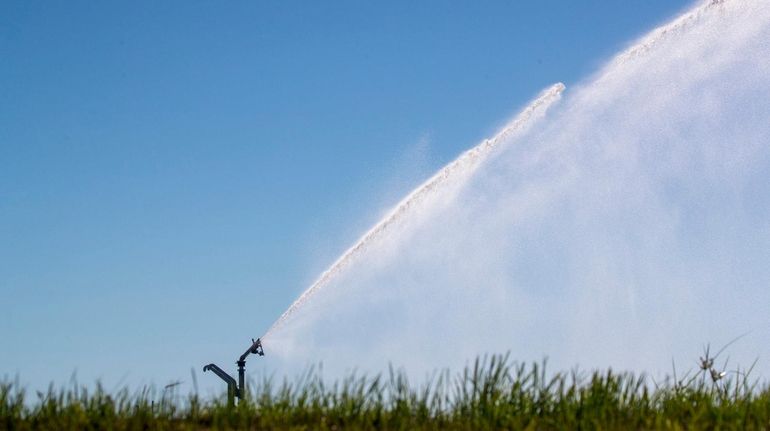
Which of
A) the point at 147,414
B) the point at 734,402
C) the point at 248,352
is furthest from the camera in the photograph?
the point at 248,352

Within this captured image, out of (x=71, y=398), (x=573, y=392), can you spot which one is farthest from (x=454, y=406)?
(x=71, y=398)

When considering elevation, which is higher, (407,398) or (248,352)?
(248,352)

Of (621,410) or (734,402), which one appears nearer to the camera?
(621,410)

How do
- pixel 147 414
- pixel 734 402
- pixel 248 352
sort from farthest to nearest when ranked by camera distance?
pixel 248 352, pixel 734 402, pixel 147 414

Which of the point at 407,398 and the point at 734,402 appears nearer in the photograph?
the point at 407,398

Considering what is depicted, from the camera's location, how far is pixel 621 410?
1084 centimetres

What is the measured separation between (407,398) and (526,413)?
138cm

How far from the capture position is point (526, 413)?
34.7 feet

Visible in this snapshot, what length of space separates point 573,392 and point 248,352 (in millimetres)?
24929

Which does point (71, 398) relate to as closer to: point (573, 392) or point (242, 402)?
point (242, 402)

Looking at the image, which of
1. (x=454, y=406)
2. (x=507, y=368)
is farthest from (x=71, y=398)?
(x=507, y=368)

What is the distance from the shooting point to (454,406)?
1065cm

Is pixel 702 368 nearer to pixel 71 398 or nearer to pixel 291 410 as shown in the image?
pixel 291 410

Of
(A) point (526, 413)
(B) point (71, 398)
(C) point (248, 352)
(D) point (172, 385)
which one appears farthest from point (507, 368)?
(C) point (248, 352)
